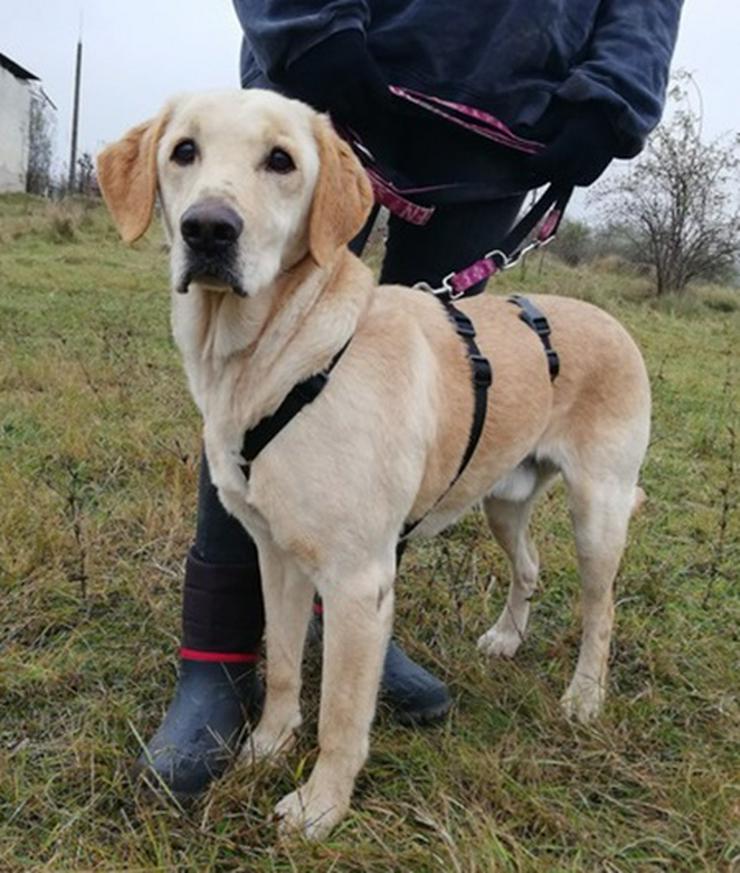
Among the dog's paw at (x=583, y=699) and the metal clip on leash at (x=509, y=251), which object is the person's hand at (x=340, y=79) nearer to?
the metal clip on leash at (x=509, y=251)

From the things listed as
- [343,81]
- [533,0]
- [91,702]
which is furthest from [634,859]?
[533,0]

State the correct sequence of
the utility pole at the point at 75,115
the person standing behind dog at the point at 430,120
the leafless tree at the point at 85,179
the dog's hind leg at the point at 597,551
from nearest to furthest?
1. the person standing behind dog at the point at 430,120
2. the dog's hind leg at the point at 597,551
3. the leafless tree at the point at 85,179
4. the utility pole at the point at 75,115

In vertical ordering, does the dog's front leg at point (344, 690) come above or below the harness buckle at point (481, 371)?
below

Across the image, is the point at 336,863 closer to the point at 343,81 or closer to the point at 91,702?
the point at 91,702

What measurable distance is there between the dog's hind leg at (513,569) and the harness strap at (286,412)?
1098 mm

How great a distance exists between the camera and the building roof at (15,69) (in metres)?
38.2

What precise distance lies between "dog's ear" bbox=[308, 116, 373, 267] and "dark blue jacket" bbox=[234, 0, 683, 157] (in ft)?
0.93

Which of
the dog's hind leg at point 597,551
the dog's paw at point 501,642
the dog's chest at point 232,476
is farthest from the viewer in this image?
the dog's paw at point 501,642

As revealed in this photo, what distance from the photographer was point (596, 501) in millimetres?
2732

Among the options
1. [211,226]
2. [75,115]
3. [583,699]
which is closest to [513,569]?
[583,699]

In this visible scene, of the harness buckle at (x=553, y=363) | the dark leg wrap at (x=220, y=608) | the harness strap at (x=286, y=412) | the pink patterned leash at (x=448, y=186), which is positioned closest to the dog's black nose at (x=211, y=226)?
the harness strap at (x=286, y=412)

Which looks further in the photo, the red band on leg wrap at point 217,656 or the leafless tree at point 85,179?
the leafless tree at point 85,179

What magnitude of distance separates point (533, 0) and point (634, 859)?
6.82 feet

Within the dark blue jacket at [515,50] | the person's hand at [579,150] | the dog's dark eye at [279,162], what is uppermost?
the dark blue jacket at [515,50]
